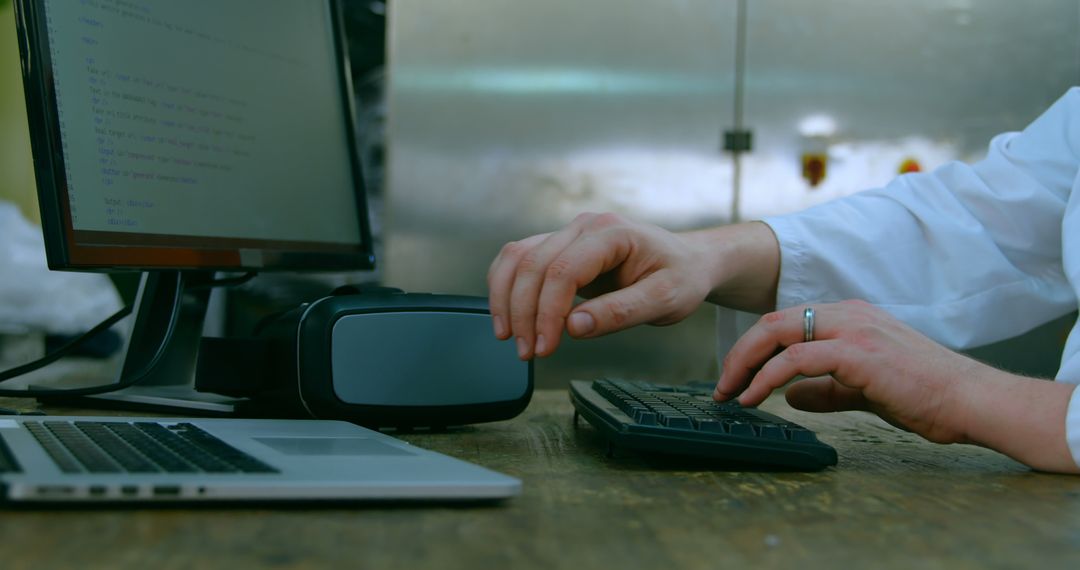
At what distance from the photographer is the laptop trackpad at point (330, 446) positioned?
0.47 m

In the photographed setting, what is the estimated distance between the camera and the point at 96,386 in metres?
0.79

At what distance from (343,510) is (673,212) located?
6.73ft

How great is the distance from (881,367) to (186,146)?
60 centimetres

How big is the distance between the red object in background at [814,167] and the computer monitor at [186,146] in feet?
5.44

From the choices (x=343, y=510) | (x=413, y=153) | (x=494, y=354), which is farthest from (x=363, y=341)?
(x=413, y=153)

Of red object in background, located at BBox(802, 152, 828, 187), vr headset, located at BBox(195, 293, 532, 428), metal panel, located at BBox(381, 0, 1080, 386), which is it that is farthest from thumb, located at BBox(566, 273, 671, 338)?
red object in background, located at BBox(802, 152, 828, 187)

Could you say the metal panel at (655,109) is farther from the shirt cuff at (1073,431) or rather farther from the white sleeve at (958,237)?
the shirt cuff at (1073,431)

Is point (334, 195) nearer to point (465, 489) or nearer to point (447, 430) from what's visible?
point (447, 430)

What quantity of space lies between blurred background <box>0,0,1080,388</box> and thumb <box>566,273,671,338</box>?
1643mm

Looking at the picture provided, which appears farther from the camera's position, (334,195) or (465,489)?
(334,195)

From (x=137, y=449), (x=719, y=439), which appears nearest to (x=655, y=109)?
(x=719, y=439)

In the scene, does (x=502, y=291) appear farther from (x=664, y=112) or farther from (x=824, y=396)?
(x=664, y=112)

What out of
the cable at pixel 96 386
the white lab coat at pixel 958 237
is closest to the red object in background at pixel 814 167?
the white lab coat at pixel 958 237

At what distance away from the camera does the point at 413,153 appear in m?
2.29
